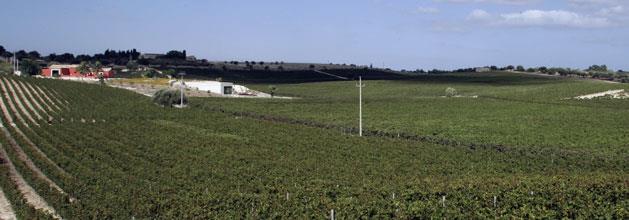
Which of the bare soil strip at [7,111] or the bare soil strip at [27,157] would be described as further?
the bare soil strip at [7,111]

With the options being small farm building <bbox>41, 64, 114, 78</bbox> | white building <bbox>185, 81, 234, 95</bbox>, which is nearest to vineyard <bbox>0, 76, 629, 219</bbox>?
white building <bbox>185, 81, 234, 95</bbox>

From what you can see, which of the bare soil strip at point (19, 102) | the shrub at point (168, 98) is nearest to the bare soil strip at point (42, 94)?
the bare soil strip at point (19, 102)

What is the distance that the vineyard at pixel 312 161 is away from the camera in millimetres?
33844

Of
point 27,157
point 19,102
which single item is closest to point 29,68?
point 19,102

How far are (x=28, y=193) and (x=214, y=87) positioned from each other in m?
103

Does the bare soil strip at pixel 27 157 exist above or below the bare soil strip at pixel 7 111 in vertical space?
below

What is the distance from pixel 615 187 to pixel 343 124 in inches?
1852

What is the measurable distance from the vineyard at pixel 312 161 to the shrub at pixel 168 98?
5017mm

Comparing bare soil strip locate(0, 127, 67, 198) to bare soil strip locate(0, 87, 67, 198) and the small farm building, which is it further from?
the small farm building

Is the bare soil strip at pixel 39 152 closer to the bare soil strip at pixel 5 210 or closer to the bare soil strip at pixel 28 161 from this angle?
the bare soil strip at pixel 28 161

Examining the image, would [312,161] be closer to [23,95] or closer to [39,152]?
[39,152]

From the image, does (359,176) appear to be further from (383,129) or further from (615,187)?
(383,129)

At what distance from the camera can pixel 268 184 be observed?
41.0 meters

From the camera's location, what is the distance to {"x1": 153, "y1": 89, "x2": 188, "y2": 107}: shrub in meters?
111
